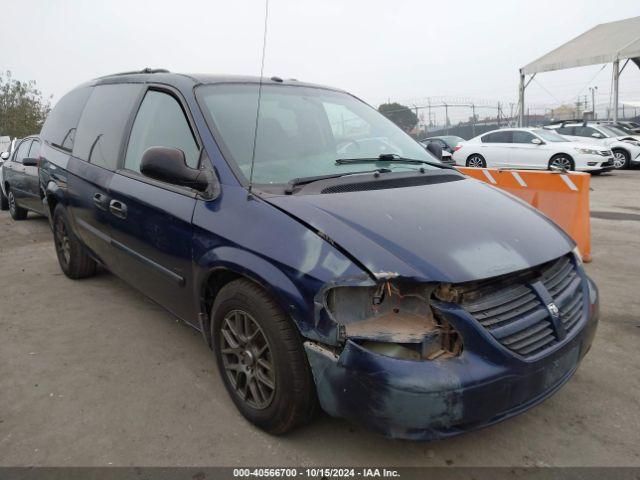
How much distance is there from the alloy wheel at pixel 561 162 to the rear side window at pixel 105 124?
12686 mm

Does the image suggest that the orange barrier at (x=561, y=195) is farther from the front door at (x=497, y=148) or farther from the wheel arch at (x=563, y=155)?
the front door at (x=497, y=148)

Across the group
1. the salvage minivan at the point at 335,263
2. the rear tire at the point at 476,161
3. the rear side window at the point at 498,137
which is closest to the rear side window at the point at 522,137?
the rear side window at the point at 498,137

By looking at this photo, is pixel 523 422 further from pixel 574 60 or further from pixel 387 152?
pixel 574 60

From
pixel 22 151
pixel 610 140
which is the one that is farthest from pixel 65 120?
pixel 610 140

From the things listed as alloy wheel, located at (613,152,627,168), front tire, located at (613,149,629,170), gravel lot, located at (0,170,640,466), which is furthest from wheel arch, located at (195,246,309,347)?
alloy wheel, located at (613,152,627,168)

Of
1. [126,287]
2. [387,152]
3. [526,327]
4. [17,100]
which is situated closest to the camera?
[526,327]

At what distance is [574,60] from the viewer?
73.2ft

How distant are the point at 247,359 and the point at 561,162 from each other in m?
13.6

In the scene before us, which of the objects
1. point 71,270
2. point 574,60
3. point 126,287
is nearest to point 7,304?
point 71,270

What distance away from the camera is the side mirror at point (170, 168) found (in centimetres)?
253

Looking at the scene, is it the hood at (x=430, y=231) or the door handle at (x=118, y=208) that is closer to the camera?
the hood at (x=430, y=231)

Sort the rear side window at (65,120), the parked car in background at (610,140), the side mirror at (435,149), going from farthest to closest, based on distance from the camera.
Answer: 1. the parked car in background at (610,140)
2. the rear side window at (65,120)
3. the side mirror at (435,149)

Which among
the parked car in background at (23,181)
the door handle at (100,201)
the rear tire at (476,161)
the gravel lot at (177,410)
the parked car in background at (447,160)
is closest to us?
the gravel lot at (177,410)

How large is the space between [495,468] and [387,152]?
189 cm
